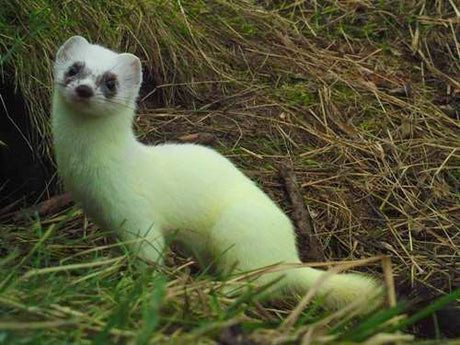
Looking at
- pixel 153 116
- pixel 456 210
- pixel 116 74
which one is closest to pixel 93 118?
pixel 116 74

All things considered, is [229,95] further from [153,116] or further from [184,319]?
[184,319]

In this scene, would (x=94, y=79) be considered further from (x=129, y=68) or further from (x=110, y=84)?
(x=129, y=68)

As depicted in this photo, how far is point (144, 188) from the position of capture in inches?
138

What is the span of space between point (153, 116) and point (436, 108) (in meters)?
1.94

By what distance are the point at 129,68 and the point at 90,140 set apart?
37 centimetres

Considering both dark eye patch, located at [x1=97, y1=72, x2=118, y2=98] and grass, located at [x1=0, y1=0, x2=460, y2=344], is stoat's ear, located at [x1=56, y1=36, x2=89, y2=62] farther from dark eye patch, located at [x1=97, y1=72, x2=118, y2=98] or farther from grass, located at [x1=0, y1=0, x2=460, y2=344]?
grass, located at [x1=0, y1=0, x2=460, y2=344]

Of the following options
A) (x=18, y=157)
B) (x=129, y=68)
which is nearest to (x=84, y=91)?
(x=129, y=68)

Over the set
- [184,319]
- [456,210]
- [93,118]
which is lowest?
[456,210]

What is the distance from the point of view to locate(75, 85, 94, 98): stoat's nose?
3.32 meters

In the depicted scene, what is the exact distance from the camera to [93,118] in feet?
11.5

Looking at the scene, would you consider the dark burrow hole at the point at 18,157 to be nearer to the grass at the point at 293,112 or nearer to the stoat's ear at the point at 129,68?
the grass at the point at 293,112

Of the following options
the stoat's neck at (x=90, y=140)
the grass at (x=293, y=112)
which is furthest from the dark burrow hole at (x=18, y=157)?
the stoat's neck at (x=90, y=140)

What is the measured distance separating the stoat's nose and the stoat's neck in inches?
6.5

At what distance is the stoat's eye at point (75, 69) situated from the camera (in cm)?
348
